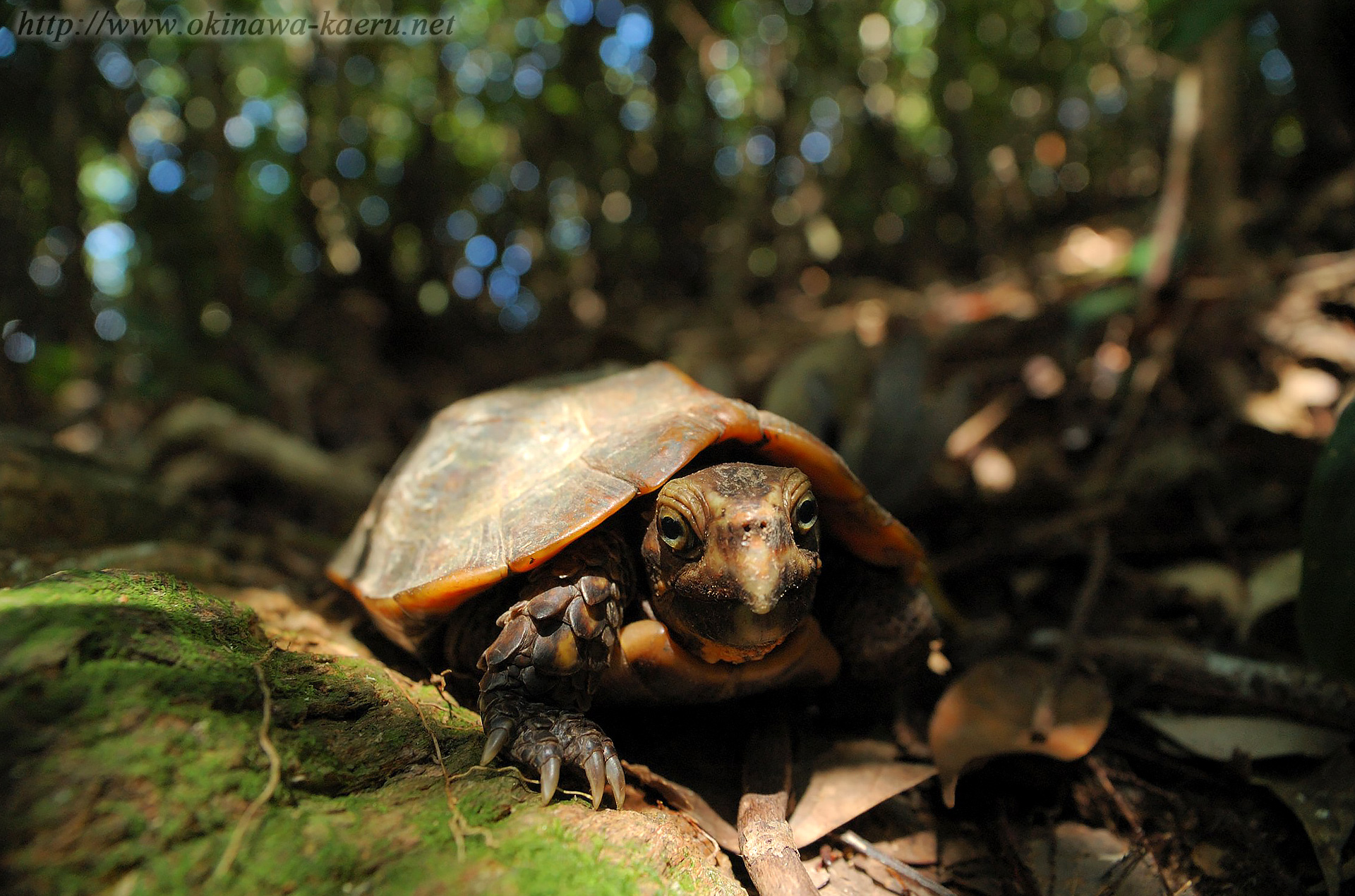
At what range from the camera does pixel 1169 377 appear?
162 inches

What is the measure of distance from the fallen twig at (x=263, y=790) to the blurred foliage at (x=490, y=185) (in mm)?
2291

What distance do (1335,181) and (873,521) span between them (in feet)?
22.5

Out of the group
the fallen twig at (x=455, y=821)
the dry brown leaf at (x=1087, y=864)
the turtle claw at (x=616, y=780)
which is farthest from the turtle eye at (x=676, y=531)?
the dry brown leaf at (x=1087, y=864)

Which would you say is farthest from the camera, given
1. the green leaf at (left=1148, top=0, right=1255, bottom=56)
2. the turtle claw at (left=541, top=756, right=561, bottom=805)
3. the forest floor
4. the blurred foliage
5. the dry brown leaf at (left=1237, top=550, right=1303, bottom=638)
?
the blurred foliage

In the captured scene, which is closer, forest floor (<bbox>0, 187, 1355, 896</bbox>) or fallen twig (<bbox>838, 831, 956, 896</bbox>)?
forest floor (<bbox>0, 187, 1355, 896</bbox>)

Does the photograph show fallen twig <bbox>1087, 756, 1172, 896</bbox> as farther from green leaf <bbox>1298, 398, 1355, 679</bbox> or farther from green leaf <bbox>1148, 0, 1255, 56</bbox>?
green leaf <bbox>1148, 0, 1255, 56</bbox>

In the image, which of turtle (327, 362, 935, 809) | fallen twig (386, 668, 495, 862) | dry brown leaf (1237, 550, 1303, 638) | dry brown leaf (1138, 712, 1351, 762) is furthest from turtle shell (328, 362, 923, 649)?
dry brown leaf (1237, 550, 1303, 638)

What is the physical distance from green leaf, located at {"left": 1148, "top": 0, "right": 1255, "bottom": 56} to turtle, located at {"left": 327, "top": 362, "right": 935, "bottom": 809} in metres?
2.83

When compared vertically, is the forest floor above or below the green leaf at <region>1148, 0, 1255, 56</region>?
below

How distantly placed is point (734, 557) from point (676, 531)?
222 mm

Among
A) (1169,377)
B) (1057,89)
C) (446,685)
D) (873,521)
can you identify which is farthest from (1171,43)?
(1057,89)

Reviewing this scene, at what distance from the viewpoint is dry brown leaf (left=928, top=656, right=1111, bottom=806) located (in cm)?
214

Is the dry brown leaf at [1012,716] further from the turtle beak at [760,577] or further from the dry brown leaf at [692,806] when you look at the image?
the turtle beak at [760,577]

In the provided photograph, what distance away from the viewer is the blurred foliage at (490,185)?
18.8 feet
